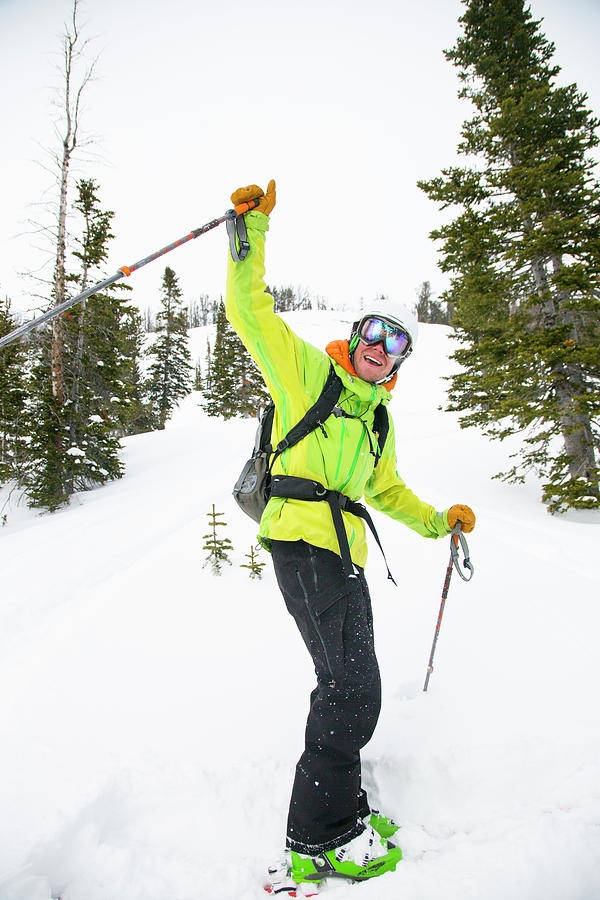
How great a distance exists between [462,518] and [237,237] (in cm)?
227

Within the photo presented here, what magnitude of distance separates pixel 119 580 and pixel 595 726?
16.3ft

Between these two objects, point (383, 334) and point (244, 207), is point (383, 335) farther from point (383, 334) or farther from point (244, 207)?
point (244, 207)

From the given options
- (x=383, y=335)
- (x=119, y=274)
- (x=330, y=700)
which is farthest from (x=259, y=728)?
(x=119, y=274)

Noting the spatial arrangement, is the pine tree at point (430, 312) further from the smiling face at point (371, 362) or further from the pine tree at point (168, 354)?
the smiling face at point (371, 362)

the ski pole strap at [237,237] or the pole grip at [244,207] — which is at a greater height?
the pole grip at [244,207]

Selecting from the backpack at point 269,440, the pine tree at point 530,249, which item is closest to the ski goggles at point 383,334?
the backpack at point 269,440

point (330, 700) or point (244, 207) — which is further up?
point (244, 207)

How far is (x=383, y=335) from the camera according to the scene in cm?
261

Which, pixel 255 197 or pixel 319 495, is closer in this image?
pixel 319 495

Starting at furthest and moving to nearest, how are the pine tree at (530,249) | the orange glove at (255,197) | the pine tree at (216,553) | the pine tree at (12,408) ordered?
1. the pine tree at (12,408)
2. the pine tree at (530,249)
3. the pine tree at (216,553)
4. the orange glove at (255,197)

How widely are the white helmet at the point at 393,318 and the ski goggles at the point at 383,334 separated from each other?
22 millimetres

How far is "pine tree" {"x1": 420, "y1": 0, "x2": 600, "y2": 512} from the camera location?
8.60 m

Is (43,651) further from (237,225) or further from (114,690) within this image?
(237,225)

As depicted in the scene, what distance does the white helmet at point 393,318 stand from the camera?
2645 millimetres
